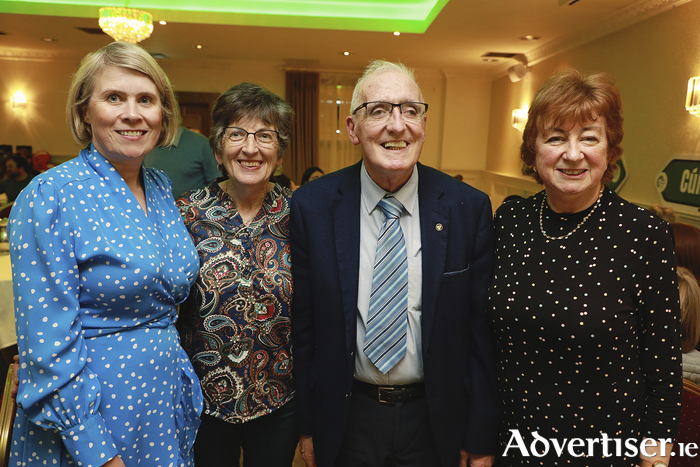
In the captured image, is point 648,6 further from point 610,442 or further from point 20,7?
point 20,7

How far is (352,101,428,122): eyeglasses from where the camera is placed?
1.53 m

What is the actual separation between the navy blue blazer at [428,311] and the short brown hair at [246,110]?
0.29m

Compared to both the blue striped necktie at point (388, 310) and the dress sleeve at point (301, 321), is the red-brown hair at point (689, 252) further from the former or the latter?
the dress sleeve at point (301, 321)

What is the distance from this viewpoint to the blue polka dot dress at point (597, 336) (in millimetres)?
1337

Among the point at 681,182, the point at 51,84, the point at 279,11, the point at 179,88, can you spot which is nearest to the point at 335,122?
the point at 179,88

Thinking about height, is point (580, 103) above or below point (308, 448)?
above

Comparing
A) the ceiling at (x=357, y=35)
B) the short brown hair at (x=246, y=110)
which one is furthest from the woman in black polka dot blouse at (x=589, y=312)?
the ceiling at (x=357, y=35)

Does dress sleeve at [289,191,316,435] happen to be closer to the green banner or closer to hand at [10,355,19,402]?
hand at [10,355,19,402]

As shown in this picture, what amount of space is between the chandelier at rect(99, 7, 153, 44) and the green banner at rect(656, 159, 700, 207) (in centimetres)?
567

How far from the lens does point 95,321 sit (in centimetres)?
123

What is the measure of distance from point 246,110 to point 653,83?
5016 mm

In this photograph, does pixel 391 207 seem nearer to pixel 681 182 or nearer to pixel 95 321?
pixel 95 321

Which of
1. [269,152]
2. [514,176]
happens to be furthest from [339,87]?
[269,152]

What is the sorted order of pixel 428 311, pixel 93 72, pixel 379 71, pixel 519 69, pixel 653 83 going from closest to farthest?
pixel 93 72
pixel 428 311
pixel 379 71
pixel 653 83
pixel 519 69
